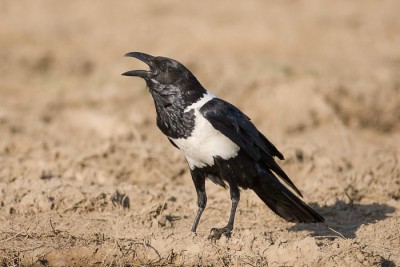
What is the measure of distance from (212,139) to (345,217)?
1.81 m

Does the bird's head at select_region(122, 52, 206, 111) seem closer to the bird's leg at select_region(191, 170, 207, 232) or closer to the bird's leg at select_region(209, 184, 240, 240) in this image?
the bird's leg at select_region(191, 170, 207, 232)

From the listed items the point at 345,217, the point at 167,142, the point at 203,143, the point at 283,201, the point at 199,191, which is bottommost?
the point at 345,217

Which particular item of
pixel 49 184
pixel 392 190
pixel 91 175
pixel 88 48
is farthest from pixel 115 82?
pixel 392 190

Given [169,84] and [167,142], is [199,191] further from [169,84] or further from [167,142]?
[167,142]

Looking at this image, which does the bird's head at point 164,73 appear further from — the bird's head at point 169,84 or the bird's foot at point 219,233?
the bird's foot at point 219,233

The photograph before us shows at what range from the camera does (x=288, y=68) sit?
38.5 ft

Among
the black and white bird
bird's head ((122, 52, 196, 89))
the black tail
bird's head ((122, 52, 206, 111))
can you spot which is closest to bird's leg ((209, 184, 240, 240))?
the black and white bird

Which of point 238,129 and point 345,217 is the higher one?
point 238,129

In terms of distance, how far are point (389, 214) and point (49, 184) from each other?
10.5 feet

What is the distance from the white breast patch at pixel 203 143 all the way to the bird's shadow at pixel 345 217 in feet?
3.97

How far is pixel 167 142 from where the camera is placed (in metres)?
9.27

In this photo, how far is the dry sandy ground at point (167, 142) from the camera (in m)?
5.68

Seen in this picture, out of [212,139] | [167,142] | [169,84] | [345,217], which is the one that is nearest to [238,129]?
[212,139]

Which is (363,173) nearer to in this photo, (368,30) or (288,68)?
(288,68)
